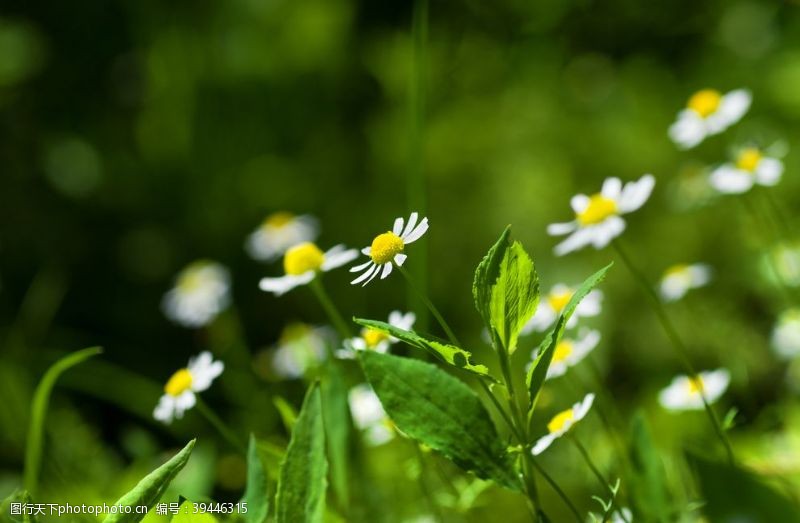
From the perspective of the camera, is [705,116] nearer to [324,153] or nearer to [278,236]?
[278,236]

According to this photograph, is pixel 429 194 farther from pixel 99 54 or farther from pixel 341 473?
pixel 341 473

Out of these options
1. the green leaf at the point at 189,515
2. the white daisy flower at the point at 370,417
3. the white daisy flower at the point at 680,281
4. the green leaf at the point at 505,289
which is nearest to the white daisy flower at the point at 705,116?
the white daisy flower at the point at 680,281

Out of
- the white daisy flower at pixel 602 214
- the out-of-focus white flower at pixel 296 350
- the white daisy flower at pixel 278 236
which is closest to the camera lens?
the white daisy flower at pixel 602 214

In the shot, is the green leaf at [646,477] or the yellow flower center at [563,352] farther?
the yellow flower center at [563,352]

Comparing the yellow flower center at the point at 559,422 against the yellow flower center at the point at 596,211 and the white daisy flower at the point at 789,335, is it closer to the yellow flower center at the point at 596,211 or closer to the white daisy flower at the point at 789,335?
the yellow flower center at the point at 596,211

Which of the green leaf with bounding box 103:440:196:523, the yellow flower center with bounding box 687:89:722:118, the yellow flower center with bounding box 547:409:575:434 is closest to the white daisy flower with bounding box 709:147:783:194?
the yellow flower center with bounding box 687:89:722:118

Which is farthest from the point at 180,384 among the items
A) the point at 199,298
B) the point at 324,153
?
the point at 324,153

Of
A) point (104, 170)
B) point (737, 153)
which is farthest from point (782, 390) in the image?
point (104, 170)

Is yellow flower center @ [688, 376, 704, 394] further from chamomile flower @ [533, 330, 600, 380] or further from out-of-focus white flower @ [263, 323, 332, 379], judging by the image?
out-of-focus white flower @ [263, 323, 332, 379]
